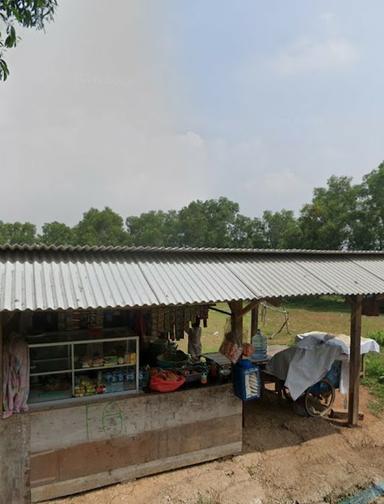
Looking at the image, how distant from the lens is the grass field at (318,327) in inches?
371

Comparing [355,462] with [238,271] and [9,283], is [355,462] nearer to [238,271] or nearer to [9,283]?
[238,271]

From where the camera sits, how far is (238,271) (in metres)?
6.34

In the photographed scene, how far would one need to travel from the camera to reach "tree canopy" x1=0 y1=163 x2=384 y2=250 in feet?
99.8

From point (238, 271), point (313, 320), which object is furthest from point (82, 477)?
point (313, 320)

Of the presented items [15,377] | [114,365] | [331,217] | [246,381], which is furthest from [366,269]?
[331,217]

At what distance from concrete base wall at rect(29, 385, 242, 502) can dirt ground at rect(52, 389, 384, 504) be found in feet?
0.57

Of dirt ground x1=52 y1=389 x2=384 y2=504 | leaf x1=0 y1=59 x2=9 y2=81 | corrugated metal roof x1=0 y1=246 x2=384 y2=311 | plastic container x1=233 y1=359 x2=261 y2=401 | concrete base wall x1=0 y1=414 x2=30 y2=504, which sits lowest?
dirt ground x1=52 y1=389 x2=384 y2=504

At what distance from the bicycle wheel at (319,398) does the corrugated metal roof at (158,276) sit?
2110mm

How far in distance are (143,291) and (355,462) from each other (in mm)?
4050

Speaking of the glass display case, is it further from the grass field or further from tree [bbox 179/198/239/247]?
tree [bbox 179/198/239/247]

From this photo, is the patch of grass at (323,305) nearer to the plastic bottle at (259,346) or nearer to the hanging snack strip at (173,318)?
the plastic bottle at (259,346)

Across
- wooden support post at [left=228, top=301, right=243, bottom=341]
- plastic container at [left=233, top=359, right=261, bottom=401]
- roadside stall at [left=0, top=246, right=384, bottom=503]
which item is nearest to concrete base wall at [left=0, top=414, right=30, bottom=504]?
roadside stall at [left=0, top=246, right=384, bottom=503]

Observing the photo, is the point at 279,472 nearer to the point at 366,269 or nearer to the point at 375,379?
the point at 366,269

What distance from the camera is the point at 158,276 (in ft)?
18.4
